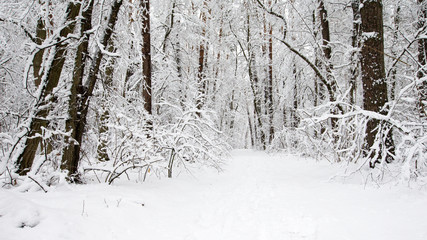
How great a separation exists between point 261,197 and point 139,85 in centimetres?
657

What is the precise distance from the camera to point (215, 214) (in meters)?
3.38

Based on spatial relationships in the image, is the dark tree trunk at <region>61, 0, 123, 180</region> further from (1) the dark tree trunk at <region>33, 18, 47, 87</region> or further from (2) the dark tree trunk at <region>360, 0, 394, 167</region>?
(2) the dark tree trunk at <region>360, 0, 394, 167</region>

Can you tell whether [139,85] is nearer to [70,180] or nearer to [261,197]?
[70,180]

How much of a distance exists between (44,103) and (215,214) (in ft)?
10.8

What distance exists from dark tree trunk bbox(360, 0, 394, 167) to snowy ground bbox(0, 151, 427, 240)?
134 cm

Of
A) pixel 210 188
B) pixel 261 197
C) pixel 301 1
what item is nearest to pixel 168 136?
pixel 210 188

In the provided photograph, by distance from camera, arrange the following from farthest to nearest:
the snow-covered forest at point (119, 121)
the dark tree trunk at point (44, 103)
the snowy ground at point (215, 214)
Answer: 1. the dark tree trunk at point (44, 103)
2. the snow-covered forest at point (119, 121)
3. the snowy ground at point (215, 214)

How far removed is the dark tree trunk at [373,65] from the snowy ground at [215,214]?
1337mm

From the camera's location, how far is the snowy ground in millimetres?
2238

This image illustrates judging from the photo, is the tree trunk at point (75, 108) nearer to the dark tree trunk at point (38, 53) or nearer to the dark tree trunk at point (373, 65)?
the dark tree trunk at point (38, 53)

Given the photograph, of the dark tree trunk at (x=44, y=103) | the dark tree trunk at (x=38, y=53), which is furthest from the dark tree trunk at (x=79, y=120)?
the dark tree trunk at (x=38, y=53)

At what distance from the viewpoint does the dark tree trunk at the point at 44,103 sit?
379 centimetres

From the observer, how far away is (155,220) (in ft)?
9.87

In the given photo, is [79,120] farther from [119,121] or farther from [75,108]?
[119,121]
